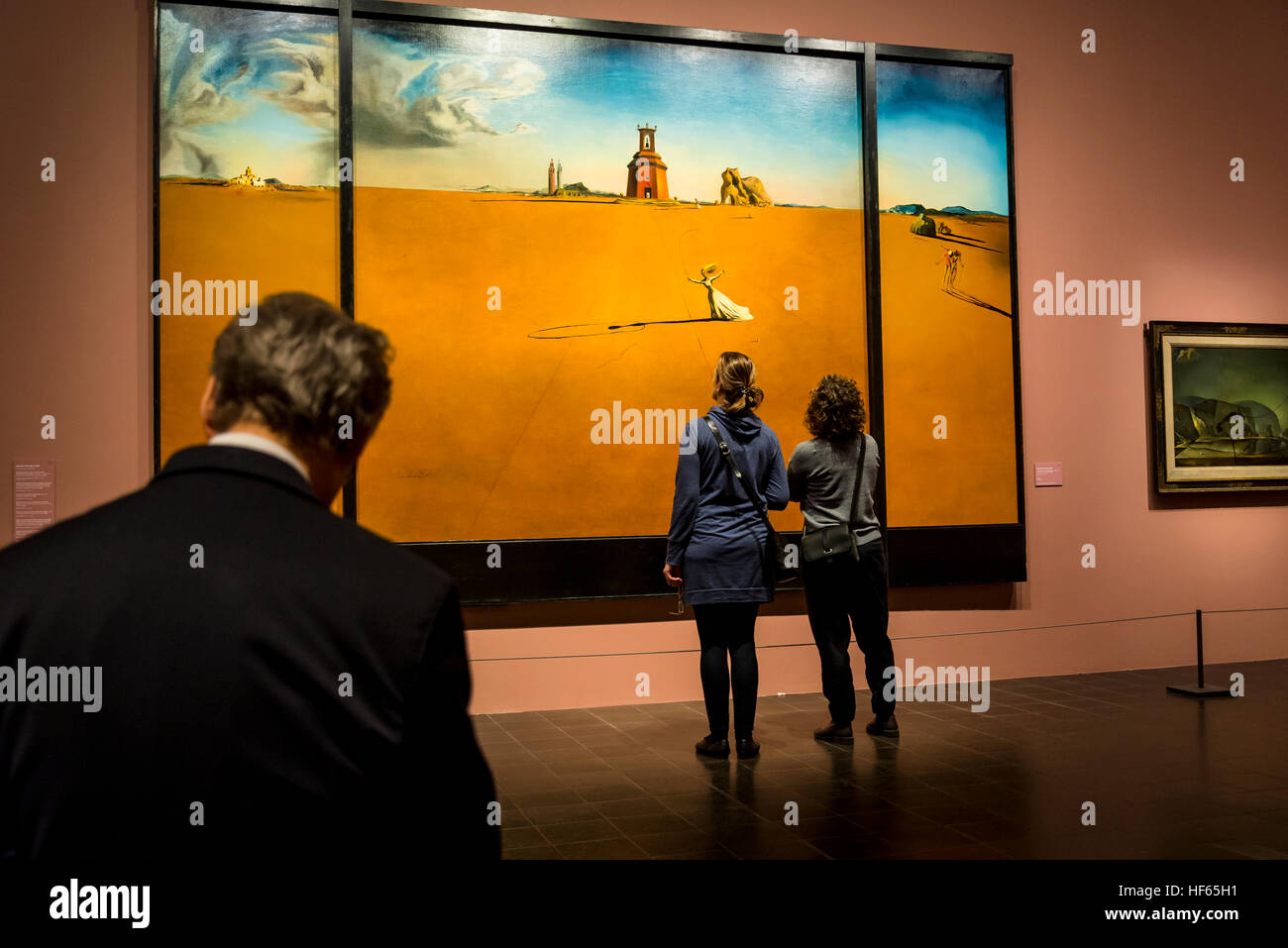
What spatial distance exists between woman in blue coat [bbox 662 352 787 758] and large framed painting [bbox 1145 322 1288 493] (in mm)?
4442

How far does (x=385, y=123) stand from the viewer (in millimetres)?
7016

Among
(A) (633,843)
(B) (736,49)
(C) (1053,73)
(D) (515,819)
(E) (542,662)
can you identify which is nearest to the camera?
(A) (633,843)

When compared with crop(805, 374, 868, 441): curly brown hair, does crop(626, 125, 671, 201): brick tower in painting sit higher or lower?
higher

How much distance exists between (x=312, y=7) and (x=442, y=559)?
142 inches

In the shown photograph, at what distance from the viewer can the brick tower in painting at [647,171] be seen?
24.5 ft

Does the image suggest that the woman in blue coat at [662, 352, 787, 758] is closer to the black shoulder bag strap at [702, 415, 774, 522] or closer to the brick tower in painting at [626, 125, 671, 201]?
the black shoulder bag strap at [702, 415, 774, 522]

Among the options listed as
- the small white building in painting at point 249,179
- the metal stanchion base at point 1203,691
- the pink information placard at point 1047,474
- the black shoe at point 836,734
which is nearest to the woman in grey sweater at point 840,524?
the black shoe at point 836,734

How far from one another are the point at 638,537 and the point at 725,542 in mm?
1945

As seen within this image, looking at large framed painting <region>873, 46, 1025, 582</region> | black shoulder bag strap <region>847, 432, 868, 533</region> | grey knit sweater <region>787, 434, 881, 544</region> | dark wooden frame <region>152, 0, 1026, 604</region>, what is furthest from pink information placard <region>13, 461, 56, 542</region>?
large framed painting <region>873, 46, 1025, 582</region>

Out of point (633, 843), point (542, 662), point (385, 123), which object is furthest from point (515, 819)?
point (385, 123)

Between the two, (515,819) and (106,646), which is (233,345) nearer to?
(106,646)

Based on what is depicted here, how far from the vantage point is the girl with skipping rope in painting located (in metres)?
7.56

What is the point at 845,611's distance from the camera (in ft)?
19.4

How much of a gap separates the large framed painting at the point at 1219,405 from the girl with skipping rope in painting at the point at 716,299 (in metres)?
3.50
